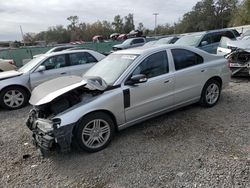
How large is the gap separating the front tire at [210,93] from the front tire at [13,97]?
4840 mm

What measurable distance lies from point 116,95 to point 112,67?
84 cm

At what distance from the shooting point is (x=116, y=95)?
13.6 ft

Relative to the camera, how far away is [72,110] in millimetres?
3791

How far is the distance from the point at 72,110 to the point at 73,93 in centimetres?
38

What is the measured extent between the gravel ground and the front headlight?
22.4 inches

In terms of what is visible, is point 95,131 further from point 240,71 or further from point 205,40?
point 205,40

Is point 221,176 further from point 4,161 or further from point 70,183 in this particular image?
point 4,161

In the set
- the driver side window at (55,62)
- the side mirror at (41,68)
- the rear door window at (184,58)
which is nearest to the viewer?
the rear door window at (184,58)

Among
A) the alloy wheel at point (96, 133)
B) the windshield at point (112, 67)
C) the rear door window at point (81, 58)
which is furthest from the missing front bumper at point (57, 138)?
the rear door window at point (81, 58)

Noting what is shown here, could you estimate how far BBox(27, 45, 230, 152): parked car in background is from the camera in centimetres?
381

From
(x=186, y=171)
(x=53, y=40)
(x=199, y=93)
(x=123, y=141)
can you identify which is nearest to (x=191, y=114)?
(x=199, y=93)

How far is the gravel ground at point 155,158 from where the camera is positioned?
3260mm

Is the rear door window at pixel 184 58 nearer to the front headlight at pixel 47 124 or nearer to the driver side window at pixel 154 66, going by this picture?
the driver side window at pixel 154 66

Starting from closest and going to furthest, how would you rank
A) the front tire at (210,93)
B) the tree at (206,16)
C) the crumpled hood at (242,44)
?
1. the front tire at (210,93)
2. the crumpled hood at (242,44)
3. the tree at (206,16)
